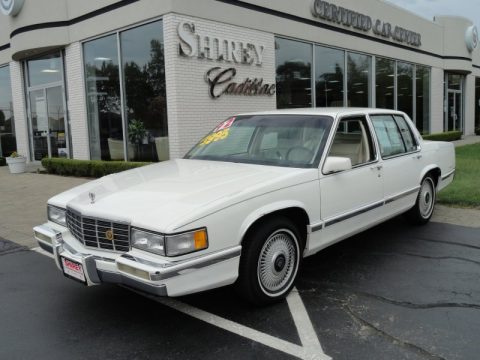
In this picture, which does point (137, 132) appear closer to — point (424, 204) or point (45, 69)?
point (45, 69)

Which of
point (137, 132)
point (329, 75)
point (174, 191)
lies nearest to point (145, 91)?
point (137, 132)

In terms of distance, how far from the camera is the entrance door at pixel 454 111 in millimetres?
24728

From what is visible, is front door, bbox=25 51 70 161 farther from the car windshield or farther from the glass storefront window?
the car windshield

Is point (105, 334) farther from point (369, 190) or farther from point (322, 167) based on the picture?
point (369, 190)

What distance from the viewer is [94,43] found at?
12.7 meters

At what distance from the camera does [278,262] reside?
12.8 ft

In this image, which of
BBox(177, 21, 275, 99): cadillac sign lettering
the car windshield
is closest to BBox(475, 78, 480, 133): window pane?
BBox(177, 21, 275, 99): cadillac sign lettering

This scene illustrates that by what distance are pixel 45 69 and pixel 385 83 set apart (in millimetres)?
11999

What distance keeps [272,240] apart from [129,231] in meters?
1.14

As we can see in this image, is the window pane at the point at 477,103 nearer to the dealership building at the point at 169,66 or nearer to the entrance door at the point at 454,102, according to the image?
the entrance door at the point at 454,102

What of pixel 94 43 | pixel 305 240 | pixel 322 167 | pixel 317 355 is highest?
pixel 94 43

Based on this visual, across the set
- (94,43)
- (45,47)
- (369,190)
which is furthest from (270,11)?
(369,190)

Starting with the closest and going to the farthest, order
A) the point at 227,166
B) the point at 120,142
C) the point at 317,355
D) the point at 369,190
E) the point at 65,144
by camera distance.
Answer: the point at 317,355 → the point at 227,166 → the point at 369,190 → the point at 120,142 → the point at 65,144

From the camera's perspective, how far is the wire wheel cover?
3.83 meters
